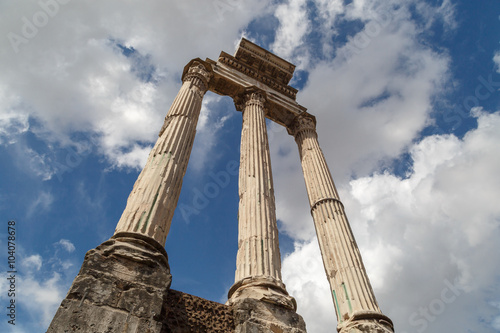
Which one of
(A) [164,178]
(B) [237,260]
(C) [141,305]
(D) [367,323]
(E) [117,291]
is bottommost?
(C) [141,305]

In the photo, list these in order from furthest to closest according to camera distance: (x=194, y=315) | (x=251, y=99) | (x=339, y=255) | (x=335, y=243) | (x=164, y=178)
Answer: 1. (x=251, y=99)
2. (x=335, y=243)
3. (x=339, y=255)
4. (x=164, y=178)
5. (x=194, y=315)

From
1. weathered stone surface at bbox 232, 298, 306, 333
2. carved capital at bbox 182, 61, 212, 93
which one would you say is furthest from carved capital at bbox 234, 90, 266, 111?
weathered stone surface at bbox 232, 298, 306, 333

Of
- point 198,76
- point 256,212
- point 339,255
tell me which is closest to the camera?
point 256,212

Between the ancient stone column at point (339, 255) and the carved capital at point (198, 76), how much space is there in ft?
17.8

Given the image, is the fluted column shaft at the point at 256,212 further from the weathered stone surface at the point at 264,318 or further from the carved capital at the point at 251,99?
the carved capital at the point at 251,99

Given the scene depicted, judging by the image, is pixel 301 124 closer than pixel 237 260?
No

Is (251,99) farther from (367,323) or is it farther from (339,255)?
(367,323)

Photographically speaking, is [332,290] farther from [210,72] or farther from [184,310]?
[210,72]

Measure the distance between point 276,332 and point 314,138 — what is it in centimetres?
1087

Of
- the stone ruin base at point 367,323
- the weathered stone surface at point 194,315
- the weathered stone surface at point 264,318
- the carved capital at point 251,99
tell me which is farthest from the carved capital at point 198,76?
the stone ruin base at point 367,323

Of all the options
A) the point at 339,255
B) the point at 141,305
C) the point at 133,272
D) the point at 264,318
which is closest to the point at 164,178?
the point at 133,272

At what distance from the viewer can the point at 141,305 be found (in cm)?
537

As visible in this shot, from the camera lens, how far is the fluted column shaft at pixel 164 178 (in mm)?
7105

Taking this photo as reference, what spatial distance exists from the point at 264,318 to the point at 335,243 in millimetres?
5207
